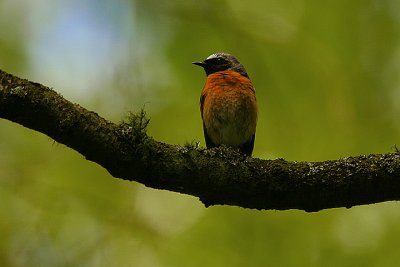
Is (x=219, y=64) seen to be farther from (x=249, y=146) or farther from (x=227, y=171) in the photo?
(x=227, y=171)

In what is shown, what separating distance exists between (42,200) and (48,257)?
1.92 feet

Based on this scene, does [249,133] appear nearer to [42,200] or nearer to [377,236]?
[377,236]

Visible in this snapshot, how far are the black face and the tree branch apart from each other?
120 inches

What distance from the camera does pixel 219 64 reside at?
25.1ft

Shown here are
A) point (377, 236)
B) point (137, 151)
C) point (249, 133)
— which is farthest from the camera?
point (249, 133)

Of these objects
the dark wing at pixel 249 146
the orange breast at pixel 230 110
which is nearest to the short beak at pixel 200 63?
the orange breast at pixel 230 110

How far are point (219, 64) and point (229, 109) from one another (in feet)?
2.64

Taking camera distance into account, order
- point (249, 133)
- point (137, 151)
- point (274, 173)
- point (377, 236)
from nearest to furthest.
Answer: point (137, 151)
point (274, 173)
point (377, 236)
point (249, 133)

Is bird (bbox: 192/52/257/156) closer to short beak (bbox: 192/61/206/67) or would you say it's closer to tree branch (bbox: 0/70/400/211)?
short beak (bbox: 192/61/206/67)

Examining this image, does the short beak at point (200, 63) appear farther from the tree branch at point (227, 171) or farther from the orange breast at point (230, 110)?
the tree branch at point (227, 171)

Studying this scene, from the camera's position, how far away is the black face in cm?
713

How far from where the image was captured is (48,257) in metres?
6.01

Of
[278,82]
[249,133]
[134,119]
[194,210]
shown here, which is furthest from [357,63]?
[134,119]

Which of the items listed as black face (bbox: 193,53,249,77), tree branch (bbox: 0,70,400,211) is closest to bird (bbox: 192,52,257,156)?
black face (bbox: 193,53,249,77)
